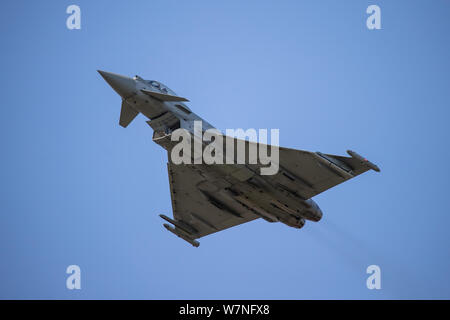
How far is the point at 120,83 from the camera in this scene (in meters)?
27.7

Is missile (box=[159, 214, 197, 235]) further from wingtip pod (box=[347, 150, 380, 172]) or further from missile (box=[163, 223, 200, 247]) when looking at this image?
wingtip pod (box=[347, 150, 380, 172])

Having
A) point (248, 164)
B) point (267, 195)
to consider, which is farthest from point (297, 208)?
point (248, 164)

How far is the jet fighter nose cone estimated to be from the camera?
1085 inches

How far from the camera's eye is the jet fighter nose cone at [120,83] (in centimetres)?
2755

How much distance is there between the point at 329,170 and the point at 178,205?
453 inches

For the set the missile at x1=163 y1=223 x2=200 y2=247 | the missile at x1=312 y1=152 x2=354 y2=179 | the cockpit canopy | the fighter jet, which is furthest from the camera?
the missile at x1=163 y1=223 x2=200 y2=247

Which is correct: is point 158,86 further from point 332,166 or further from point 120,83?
point 332,166

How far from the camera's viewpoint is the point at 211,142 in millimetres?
27609

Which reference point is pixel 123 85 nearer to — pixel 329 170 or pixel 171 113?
pixel 171 113

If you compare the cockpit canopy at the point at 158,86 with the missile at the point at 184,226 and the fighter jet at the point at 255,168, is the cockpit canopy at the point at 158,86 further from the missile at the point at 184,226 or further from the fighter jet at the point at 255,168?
the missile at the point at 184,226

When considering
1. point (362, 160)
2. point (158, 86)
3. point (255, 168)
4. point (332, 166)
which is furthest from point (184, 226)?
point (362, 160)

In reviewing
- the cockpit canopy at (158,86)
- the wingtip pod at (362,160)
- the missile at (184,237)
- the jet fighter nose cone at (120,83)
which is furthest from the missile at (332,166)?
the missile at (184,237)

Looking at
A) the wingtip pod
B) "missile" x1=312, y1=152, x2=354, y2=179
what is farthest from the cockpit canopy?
the wingtip pod
